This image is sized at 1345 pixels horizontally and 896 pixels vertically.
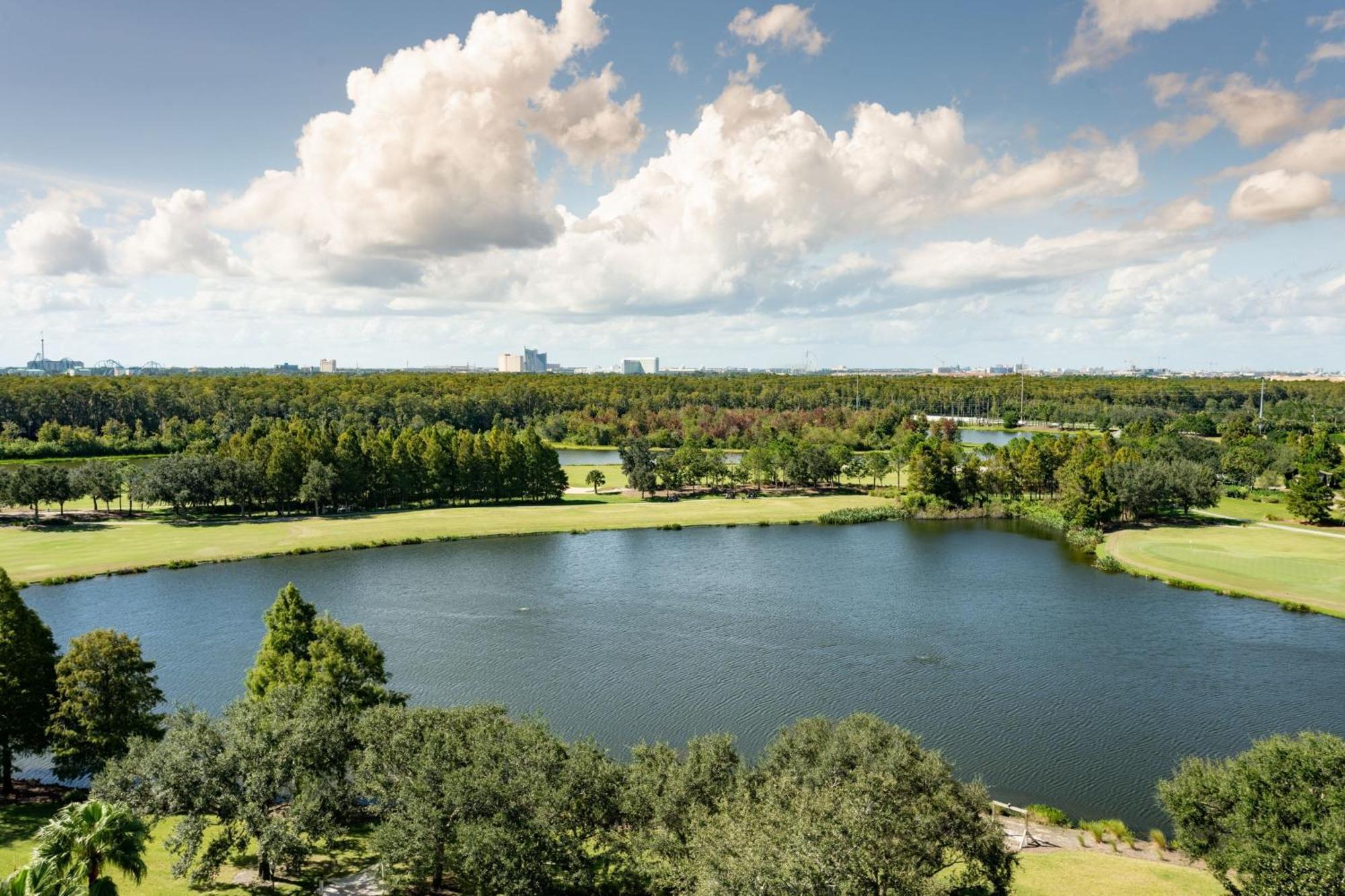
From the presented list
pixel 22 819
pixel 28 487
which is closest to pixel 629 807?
pixel 22 819

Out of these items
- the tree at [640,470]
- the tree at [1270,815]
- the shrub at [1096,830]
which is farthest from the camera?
the tree at [640,470]

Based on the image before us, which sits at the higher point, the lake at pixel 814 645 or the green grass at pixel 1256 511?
the green grass at pixel 1256 511

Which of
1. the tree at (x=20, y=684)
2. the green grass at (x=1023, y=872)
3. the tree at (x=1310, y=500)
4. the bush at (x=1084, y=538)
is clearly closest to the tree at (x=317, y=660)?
the green grass at (x=1023, y=872)

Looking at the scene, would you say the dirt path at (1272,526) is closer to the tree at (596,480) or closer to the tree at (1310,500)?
the tree at (1310,500)

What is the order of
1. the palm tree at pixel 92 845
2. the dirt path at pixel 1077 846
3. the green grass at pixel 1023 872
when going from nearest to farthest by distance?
the palm tree at pixel 92 845 → the green grass at pixel 1023 872 → the dirt path at pixel 1077 846

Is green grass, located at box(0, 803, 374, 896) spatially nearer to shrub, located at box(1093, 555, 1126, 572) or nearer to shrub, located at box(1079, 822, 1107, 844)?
shrub, located at box(1079, 822, 1107, 844)

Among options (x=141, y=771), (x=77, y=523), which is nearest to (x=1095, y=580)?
(x=141, y=771)

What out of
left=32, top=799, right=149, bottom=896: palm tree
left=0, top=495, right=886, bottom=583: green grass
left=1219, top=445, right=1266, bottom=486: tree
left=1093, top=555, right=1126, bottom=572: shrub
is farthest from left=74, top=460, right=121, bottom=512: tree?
left=1219, top=445, right=1266, bottom=486: tree

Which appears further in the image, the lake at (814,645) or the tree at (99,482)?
the tree at (99,482)
